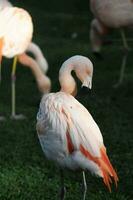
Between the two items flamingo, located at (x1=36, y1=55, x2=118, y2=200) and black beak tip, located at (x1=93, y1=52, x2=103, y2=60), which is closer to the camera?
flamingo, located at (x1=36, y1=55, x2=118, y2=200)

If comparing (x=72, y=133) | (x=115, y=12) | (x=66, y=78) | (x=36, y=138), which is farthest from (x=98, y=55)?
(x=72, y=133)

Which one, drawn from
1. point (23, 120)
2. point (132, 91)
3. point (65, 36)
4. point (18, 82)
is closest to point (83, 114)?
point (23, 120)

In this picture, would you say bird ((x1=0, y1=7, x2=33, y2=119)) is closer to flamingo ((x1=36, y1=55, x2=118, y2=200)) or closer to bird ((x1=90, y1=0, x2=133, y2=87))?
bird ((x1=90, y1=0, x2=133, y2=87))

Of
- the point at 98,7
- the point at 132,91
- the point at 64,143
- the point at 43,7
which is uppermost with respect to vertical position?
the point at 64,143

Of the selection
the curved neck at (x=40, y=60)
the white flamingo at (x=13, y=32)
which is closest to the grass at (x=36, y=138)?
the curved neck at (x=40, y=60)

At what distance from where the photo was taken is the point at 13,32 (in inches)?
282

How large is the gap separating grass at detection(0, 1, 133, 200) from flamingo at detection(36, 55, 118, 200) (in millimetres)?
732

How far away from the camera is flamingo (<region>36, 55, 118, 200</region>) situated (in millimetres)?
3906

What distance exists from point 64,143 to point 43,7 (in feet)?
41.8

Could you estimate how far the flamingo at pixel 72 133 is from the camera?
391 cm

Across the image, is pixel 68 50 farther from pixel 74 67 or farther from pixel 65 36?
pixel 74 67

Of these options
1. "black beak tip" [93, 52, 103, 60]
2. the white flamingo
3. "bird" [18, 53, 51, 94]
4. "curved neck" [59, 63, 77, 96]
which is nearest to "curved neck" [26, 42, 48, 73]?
"bird" [18, 53, 51, 94]

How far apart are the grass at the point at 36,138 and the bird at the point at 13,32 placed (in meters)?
0.69

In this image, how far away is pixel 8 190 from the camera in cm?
481
